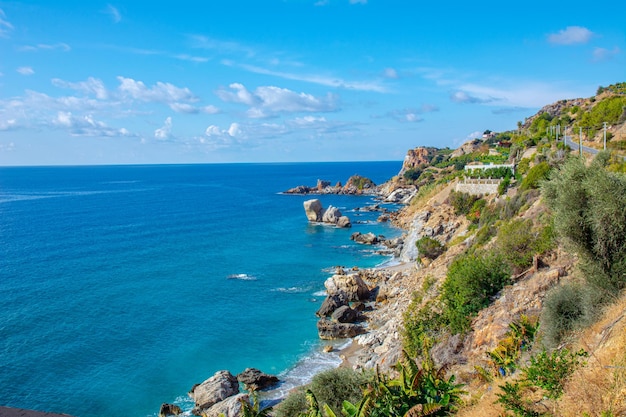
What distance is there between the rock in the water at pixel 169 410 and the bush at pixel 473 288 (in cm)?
1463

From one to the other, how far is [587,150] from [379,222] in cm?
4288

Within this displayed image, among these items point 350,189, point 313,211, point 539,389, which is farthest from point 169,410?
point 350,189

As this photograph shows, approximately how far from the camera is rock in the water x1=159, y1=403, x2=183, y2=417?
23691 millimetres

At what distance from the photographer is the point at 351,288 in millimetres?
38812

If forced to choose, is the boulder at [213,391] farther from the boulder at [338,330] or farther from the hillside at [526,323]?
the boulder at [338,330]

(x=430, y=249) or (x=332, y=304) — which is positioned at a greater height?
(x=430, y=249)

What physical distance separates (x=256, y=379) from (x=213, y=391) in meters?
2.66

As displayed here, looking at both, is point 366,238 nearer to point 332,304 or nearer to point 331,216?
point 331,216

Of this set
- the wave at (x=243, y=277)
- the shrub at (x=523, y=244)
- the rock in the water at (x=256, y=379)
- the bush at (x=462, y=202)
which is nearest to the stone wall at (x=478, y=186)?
the bush at (x=462, y=202)

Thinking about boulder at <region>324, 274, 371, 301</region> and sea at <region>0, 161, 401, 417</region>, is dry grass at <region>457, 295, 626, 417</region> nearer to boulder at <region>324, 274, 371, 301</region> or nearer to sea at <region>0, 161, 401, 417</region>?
sea at <region>0, 161, 401, 417</region>

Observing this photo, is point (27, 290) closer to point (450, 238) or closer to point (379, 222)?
Answer: point (450, 238)

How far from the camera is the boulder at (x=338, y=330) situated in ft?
106

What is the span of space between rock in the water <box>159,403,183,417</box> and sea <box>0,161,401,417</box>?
0.48 metres

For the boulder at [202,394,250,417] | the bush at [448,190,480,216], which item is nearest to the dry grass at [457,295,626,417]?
the boulder at [202,394,250,417]
